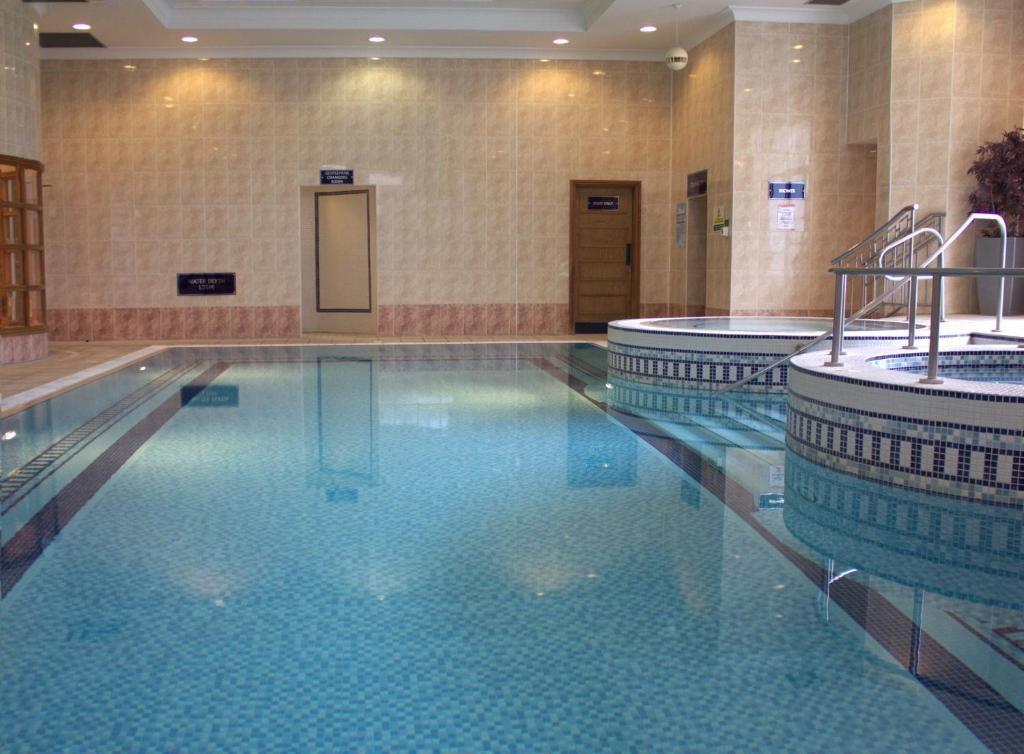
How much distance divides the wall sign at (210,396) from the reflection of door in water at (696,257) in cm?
635

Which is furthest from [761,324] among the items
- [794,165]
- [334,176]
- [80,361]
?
[80,361]

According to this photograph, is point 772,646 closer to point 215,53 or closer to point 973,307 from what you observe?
point 973,307

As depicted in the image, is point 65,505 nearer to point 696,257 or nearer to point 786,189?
point 786,189

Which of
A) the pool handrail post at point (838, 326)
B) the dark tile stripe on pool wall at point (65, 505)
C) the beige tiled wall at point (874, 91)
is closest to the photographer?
the dark tile stripe on pool wall at point (65, 505)

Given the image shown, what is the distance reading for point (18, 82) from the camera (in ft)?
30.6

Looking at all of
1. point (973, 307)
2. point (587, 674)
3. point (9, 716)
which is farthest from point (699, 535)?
point (973, 307)

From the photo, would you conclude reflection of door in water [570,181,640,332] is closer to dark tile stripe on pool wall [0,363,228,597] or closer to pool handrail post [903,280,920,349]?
pool handrail post [903,280,920,349]

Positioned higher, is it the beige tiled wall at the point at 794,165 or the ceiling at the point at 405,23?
the ceiling at the point at 405,23

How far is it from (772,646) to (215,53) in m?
11.5

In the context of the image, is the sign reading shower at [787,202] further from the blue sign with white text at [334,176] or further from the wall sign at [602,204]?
the blue sign with white text at [334,176]

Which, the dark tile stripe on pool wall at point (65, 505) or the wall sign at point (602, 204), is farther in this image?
the wall sign at point (602, 204)

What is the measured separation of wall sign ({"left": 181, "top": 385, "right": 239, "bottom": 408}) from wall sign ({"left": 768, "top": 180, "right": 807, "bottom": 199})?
20.5ft

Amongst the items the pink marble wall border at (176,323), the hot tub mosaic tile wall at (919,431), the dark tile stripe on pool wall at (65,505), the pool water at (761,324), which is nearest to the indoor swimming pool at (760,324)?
the pool water at (761,324)

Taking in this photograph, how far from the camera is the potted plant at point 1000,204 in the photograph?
983cm
